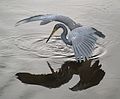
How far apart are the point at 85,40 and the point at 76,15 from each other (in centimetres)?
86

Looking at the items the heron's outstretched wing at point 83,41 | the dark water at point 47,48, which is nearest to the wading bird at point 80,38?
the heron's outstretched wing at point 83,41

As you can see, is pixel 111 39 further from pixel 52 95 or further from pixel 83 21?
pixel 52 95

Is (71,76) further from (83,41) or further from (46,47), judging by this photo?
(46,47)

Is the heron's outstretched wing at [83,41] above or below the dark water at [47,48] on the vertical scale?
above

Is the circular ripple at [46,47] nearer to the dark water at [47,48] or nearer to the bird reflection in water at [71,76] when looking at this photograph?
the dark water at [47,48]

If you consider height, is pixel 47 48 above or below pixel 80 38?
below

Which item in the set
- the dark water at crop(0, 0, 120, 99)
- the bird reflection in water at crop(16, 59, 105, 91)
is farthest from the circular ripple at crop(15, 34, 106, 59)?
the bird reflection in water at crop(16, 59, 105, 91)

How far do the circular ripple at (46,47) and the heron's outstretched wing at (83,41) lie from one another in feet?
0.46

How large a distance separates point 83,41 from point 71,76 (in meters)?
0.20

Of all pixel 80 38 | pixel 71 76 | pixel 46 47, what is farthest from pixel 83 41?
pixel 46 47

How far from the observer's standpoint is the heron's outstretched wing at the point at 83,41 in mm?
1760

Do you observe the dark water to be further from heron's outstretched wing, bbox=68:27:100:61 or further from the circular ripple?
heron's outstretched wing, bbox=68:27:100:61

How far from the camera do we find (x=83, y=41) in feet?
5.97

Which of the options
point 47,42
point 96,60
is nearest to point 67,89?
point 96,60
